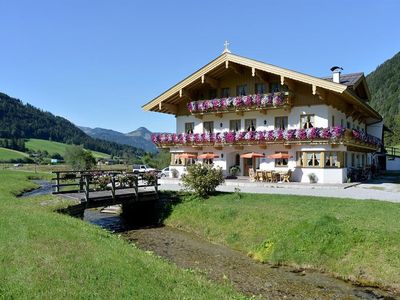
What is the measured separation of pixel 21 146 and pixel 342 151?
6813 inches

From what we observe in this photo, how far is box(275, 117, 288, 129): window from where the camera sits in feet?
110

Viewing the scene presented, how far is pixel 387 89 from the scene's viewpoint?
17038 cm

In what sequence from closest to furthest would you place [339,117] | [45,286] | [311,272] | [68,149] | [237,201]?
[45,286] < [311,272] < [237,201] < [339,117] < [68,149]

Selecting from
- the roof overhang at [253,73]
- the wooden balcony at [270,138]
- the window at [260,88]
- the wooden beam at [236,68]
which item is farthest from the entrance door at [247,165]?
the roof overhang at [253,73]

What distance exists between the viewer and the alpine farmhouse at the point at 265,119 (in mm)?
30947

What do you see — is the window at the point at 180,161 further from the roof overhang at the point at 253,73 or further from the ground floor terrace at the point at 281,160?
the roof overhang at the point at 253,73

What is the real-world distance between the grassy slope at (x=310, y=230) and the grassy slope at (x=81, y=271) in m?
5.44

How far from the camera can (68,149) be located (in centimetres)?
9994

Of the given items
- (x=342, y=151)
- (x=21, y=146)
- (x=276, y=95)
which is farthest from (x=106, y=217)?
(x=21, y=146)

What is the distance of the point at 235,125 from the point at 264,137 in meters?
4.43

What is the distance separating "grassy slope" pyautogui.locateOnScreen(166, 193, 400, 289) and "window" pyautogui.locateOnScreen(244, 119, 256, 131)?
13699mm

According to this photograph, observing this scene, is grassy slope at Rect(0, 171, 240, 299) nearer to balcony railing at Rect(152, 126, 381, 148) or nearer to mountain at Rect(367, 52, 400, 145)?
balcony railing at Rect(152, 126, 381, 148)

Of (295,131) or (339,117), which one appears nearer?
(295,131)

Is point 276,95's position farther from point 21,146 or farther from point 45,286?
point 21,146
